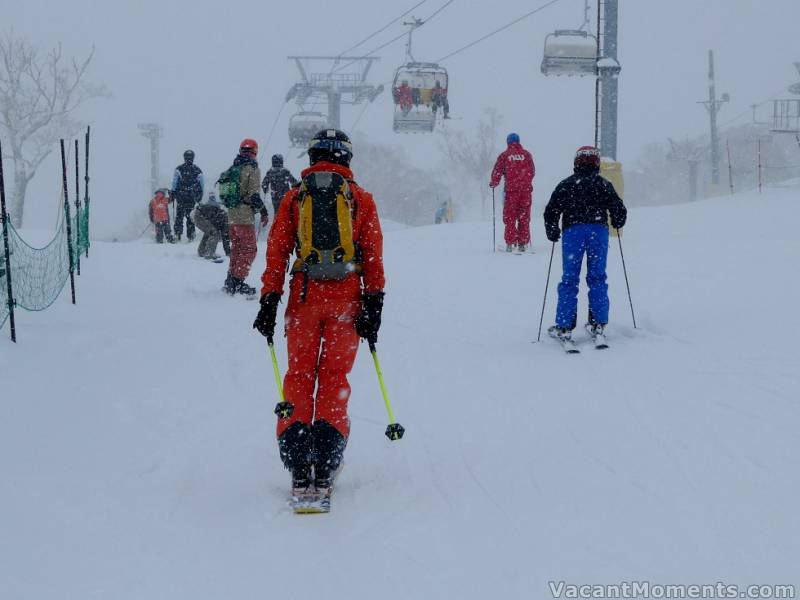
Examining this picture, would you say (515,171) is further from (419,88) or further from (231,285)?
(419,88)

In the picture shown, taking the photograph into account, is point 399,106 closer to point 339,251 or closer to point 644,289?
point 644,289

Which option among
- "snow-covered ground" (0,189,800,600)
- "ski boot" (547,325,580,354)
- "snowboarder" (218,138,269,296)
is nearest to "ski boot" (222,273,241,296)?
"snowboarder" (218,138,269,296)

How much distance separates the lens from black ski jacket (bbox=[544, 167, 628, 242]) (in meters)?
6.84

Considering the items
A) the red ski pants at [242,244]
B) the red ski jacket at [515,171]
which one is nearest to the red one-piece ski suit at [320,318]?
the red ski pants at [242,244]

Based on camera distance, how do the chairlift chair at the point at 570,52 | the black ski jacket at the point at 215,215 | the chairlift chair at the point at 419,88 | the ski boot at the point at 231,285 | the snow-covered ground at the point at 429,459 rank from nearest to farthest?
the snow-covered ground at the point at 429,459 < the ski boot at the point at 231,285 < the black ski jacket at the point at 215,215 < the chairlift chair at the point at 570,52 < the chairlift chair at the point at 419,88

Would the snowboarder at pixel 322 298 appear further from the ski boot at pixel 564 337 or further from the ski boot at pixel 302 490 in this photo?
the ski boot at pixel 564 337

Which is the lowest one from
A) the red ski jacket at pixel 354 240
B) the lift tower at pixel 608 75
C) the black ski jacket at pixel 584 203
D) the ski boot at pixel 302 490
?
the ski boot at pixel 302 490

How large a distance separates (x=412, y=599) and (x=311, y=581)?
0.44 m

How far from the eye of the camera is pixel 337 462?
4.00 metres

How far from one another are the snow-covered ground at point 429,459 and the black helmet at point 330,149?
1772 mm

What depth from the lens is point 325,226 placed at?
3.99 m

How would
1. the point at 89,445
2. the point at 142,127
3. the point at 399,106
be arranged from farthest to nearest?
the point at 142,127, the point at 399,106, the point at 89,445

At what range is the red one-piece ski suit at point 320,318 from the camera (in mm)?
4027

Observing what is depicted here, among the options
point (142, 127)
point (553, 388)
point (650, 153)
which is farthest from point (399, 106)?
point (650, 153)
